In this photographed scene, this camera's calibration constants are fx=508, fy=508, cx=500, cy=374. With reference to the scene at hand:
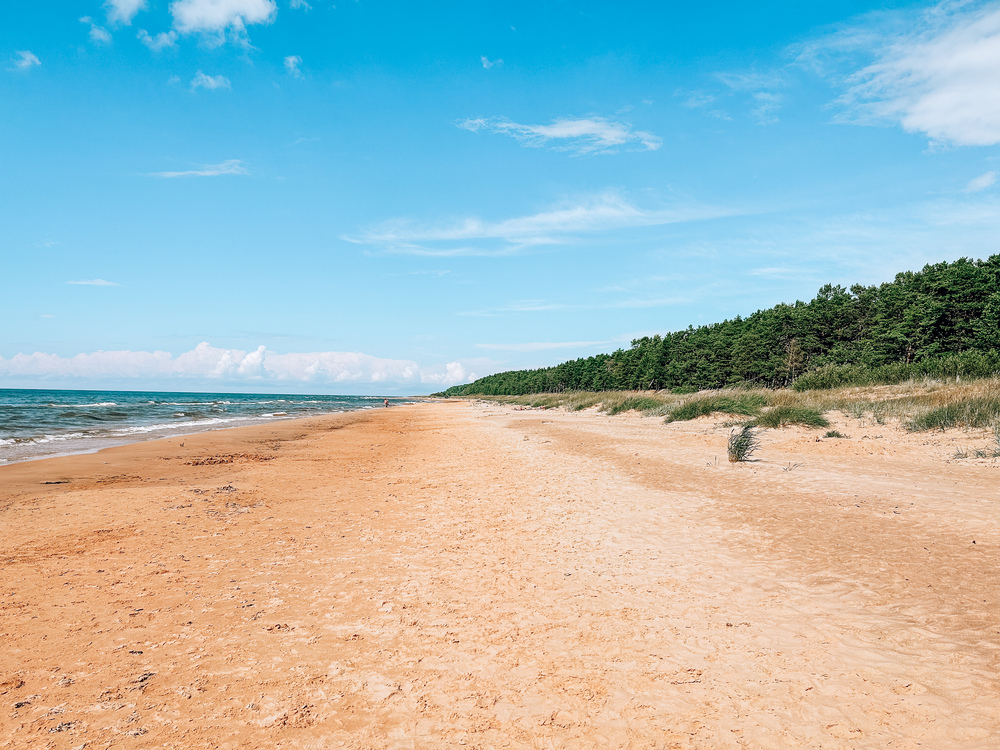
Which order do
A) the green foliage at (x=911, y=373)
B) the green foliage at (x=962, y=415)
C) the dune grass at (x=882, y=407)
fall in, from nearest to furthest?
the green foliage at (x=962, y=415) → the dune grass at (x=882, y=407) → the green foliage at (x=911, y=373)

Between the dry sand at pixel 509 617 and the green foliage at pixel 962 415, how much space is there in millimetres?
6994

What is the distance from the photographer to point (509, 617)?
498cm

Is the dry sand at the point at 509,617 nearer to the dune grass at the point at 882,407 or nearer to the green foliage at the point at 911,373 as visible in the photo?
the dune grass at the point at 882,407

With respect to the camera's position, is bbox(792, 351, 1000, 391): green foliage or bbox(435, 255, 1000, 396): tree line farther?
bbox(435, 255, 1000, 396): tree line

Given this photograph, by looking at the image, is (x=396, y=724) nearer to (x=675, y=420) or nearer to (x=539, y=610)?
(x=539, y=610)

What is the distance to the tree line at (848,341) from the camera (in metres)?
38.2

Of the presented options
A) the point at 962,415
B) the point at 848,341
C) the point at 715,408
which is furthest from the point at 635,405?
the point at 848,341

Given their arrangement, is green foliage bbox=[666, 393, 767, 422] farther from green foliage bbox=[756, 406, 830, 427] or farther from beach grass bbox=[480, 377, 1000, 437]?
green foliage bbox=[756, 406, 830, 427]

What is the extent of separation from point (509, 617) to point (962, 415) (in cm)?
1817

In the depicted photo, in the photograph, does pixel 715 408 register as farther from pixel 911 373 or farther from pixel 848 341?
pixel 848 341

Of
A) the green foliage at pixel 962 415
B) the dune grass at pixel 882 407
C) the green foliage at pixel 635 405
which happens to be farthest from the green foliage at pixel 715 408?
the green foliage at pixel 635 405

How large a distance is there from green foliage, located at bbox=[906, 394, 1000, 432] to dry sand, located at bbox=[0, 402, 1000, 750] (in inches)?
275

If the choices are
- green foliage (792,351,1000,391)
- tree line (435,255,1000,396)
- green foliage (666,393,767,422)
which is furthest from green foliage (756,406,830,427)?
tree line (435,255,1000,396)

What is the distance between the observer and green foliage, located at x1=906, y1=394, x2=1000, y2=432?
15406mm
